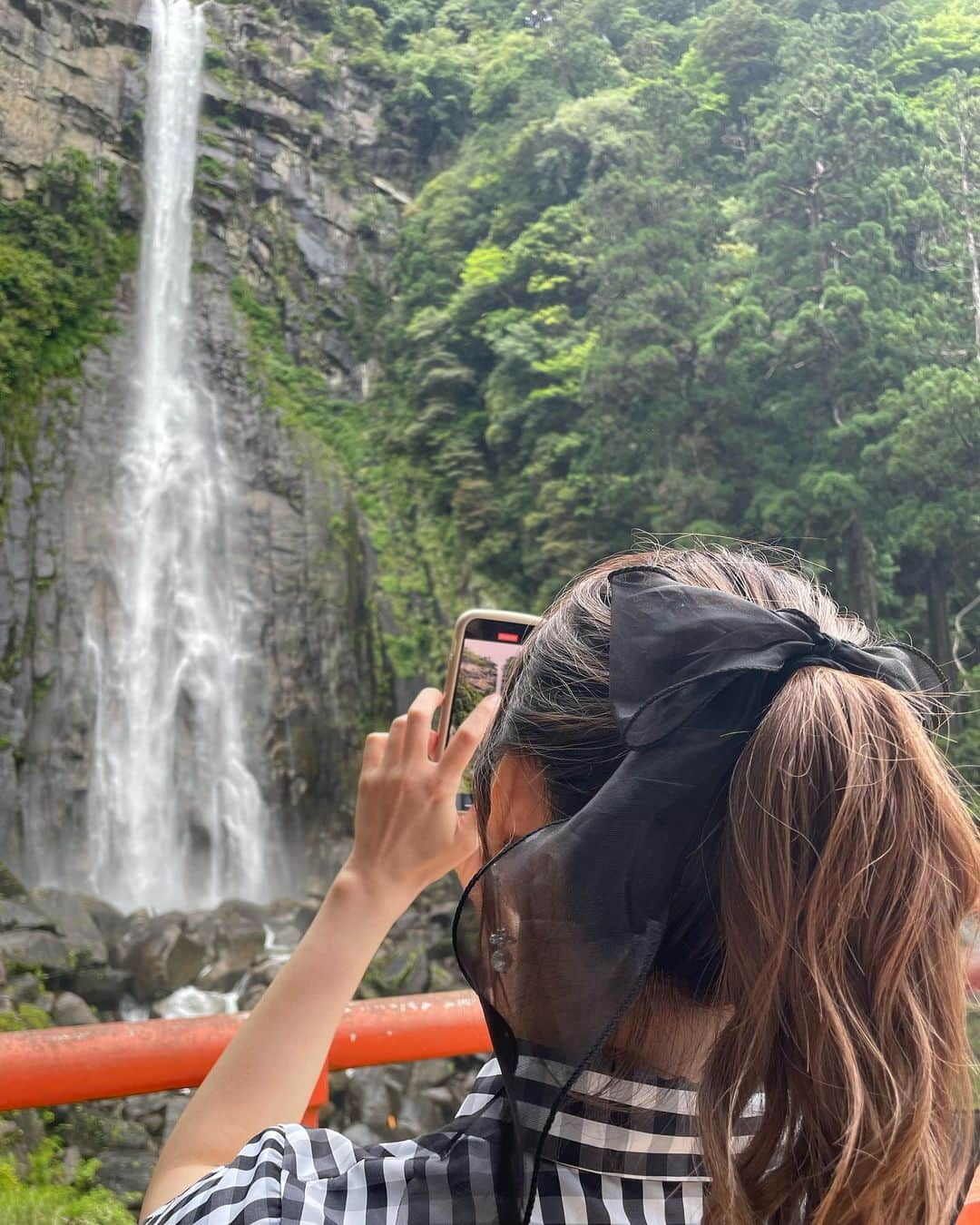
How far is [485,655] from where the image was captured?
782 millimetres

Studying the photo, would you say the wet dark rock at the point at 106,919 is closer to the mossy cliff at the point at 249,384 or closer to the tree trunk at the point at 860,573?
the mossy cliff at the point at 249,384

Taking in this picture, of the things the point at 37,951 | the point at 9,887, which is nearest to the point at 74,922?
the point at 37,951

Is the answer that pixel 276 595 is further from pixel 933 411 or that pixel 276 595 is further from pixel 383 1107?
pixel 933 411

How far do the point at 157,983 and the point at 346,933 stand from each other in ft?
20.2

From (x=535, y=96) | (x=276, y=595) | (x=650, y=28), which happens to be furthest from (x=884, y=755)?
(x=650, y=28)

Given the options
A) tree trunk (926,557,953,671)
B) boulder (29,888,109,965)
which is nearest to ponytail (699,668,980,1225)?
boulder (29,888,109,965)

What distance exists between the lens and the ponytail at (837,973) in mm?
441

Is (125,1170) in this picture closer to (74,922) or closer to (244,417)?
(74,922)

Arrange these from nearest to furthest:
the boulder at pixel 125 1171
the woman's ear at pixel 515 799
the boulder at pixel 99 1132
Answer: the woman's ear at pixel 515 799
the boulder at pixel 125 1171
the boulder at pixel 99 1132

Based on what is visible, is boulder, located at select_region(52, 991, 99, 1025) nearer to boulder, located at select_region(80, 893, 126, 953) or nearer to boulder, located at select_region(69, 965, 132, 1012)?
boulder, located at select_region(69, 965, 132, 1012)

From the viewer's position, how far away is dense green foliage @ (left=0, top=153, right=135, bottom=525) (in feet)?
27.2

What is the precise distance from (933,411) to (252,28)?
835cm

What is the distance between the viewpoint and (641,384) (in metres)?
7.83

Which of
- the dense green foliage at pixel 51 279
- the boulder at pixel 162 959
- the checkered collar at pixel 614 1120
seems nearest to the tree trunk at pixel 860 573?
the boulder at pixel 162 959
